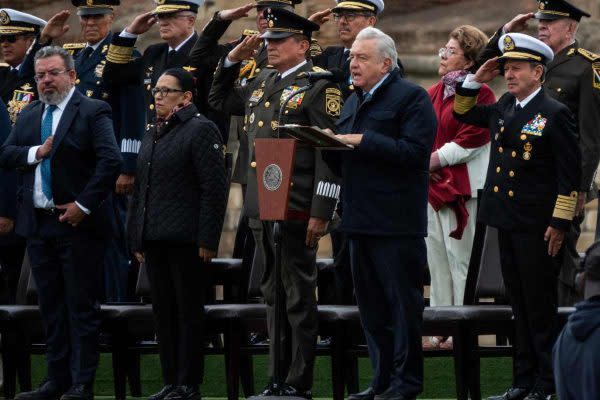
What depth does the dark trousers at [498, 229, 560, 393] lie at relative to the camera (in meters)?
9.66

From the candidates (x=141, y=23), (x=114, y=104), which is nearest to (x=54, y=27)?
(x=114, y=104)

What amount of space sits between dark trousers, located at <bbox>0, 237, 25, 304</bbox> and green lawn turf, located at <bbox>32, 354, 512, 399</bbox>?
555 millimetres

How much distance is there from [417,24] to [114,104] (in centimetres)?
541

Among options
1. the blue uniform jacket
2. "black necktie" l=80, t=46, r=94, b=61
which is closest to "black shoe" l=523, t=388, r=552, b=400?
the blue uniform jacket

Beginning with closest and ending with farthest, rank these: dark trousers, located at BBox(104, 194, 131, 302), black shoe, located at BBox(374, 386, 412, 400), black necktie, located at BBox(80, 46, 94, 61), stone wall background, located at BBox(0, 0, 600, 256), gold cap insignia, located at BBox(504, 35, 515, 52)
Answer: black shoe, located at BBox(374, 386, 412, 400), gold cap insignia, located at BBox(504, 35, 515, 52), dark trousers, located at BBox(104, 194, 131, 302), black necktie, located at BBox(80, 46, 94, 61), stone wall background, located at BBox(0, 0, 600, 256)

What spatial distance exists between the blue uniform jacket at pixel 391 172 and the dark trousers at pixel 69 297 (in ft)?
5.64

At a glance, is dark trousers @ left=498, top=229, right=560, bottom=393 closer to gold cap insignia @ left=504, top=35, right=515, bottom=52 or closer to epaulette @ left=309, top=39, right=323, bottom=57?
gold cap insignia @ left=504, top=35, right=515, bottom=52

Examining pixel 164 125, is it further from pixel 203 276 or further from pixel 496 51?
pixel 496 51

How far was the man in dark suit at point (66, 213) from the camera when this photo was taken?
10422 mm

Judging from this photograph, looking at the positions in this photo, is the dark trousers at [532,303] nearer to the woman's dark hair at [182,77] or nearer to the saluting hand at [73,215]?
the woman's dark hair at [182,77]

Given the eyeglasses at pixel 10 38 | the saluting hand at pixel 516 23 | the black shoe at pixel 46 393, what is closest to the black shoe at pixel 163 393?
the black shoe at pixel 46 393

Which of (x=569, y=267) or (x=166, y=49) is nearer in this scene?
(x=569, y=267)

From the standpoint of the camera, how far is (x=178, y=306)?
33.6 feet

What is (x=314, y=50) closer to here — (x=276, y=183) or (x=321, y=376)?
(x=321, y=376)
